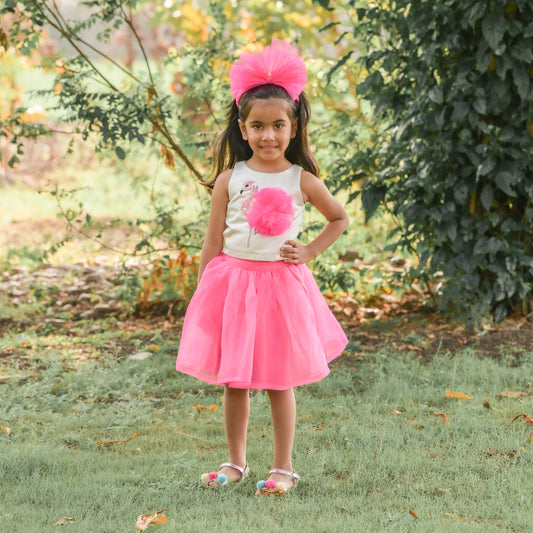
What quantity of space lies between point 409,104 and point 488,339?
1426 mm

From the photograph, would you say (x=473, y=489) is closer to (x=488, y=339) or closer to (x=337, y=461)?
(x=337, y=461)

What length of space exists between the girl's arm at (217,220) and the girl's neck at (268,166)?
0.30 feet

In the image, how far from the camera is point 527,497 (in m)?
2.49

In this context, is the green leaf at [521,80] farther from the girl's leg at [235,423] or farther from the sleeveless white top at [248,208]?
the girl's leg at [235,423]

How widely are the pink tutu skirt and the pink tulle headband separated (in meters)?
0.62

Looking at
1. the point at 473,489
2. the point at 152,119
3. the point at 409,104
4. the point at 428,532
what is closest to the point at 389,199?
the point at 409,104

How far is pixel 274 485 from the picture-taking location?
265 cm

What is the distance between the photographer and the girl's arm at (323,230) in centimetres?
269

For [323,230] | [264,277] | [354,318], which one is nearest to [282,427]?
[264,277]

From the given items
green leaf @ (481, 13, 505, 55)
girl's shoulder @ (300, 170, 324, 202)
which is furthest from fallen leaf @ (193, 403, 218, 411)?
green leaf @ (481, 13, 505, 55)

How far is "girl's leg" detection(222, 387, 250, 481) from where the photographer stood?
9.12 ft

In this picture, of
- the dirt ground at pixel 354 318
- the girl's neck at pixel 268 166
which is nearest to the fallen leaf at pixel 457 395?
the dirt ground at pixel 354 318

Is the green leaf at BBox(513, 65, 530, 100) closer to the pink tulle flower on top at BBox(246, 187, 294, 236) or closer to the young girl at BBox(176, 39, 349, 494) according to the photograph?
the young girl at BBox(176, 39, 349, 494)

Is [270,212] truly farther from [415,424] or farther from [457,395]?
[457,395]
